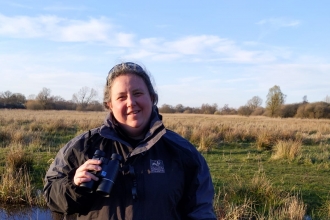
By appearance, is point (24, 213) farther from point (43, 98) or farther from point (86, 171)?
point (43, 98)

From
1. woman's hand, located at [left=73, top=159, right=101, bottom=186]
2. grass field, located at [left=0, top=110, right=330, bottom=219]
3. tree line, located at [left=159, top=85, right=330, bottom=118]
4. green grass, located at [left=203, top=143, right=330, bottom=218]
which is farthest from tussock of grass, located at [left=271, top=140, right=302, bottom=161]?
tree line, located at [left=159, top=85, right=330, bottom=118]

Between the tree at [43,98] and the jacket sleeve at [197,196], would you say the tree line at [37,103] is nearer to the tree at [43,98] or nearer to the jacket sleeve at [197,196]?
the tree at [43,98]

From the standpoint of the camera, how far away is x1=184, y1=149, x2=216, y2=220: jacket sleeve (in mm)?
2395

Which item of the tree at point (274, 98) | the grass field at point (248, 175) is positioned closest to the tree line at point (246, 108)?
the tree at point (274, 98)

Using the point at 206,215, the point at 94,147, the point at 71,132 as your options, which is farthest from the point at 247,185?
the point at 71,132

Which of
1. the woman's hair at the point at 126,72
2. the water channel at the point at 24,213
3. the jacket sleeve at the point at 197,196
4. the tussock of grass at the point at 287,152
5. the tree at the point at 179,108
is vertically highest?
the tree at the point at 179,108

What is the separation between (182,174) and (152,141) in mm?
290

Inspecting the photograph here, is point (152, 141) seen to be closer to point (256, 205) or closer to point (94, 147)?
point (94, 147)

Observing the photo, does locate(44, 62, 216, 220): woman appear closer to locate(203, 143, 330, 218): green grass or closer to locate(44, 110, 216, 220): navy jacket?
locate(44, 110, 216, 220): navy jacket

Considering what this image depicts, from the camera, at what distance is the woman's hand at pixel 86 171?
207cm

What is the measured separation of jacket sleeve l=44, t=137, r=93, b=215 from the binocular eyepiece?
0.28 ft

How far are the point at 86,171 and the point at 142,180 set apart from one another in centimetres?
34

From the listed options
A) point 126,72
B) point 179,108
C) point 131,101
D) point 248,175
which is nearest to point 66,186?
point 131,101

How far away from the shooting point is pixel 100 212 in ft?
7.20
